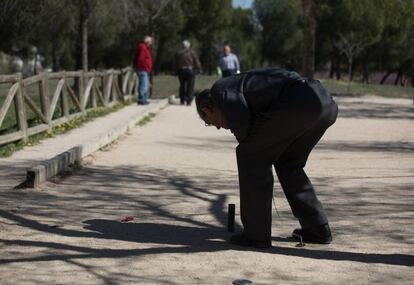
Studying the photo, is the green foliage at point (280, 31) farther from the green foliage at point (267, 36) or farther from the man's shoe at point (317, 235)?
the man's shoe at point (317, 235)

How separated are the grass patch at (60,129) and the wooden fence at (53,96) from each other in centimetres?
9

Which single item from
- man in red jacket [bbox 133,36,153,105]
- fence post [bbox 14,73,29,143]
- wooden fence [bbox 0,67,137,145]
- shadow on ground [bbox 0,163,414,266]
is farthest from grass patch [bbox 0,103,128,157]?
shadow on ground [bbox 0,163,414,266]

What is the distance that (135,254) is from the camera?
4.88 metres

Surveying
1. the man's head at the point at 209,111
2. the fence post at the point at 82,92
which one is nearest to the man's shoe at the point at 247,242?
the man's head at the point at 209,111

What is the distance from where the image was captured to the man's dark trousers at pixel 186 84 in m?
19.2

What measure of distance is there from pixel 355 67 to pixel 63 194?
5327 cm

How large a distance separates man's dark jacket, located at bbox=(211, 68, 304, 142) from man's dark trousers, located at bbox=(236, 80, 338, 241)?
0.05m

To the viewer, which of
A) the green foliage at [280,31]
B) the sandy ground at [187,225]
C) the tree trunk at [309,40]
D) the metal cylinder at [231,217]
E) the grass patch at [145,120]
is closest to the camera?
the sandy ground at [187,225]

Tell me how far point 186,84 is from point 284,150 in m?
15.1

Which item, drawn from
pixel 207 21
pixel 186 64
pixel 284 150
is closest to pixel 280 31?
pixel 207 21

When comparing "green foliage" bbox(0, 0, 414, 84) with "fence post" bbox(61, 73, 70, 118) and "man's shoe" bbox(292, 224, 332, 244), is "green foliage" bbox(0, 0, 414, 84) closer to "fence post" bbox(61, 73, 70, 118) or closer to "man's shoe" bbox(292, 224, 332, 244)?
"fence post" bbox(61, 73, 70, 118)

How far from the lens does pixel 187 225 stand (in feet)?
19.3

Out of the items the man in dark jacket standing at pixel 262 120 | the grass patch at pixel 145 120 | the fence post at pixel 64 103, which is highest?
the man in dark jacket standing at pixel 262 120

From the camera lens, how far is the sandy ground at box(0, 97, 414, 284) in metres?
4.49
